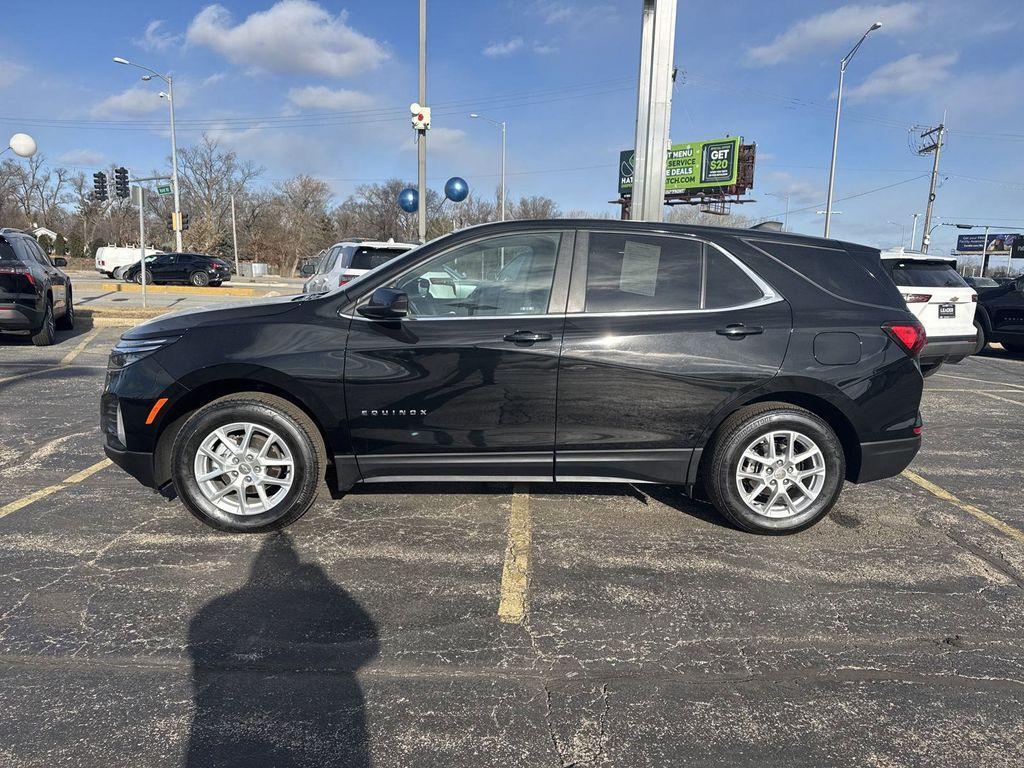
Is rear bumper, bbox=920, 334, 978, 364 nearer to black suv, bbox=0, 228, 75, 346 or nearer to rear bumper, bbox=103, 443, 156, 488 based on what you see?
rear bumper, bbox=103, 443, 156, 488

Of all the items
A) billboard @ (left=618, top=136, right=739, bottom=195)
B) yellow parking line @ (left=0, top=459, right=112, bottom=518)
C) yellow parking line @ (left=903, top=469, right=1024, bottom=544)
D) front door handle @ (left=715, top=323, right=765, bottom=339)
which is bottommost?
yellow parking line @ (left=0, top=459, right=112, bottom=518)

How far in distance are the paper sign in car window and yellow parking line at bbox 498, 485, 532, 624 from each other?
1.57 m

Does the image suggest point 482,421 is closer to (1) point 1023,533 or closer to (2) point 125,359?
(2) point 125,359

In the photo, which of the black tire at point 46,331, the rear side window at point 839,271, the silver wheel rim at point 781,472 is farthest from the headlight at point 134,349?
the black tire at point 46,331

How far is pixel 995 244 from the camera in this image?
77562 millimetres

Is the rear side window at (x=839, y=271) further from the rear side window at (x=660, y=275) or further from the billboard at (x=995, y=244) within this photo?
the billboard at (x=995, y=244)

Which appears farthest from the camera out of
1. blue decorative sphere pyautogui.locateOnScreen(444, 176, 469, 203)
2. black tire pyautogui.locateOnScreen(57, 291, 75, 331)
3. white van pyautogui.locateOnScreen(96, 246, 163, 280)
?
white van pyautogui.locateOnScreen(96, 246, 163, 280)

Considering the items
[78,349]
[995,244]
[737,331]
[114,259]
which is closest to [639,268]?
[737,331]

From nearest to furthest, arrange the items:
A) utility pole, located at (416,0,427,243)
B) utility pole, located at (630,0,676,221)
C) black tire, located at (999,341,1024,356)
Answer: utility pole, located at (630,0,676,221) < black tire, located at (999,341,1024,356) < utility pole, located at (416,0,427,243)

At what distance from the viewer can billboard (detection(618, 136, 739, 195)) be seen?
51844 millimetres

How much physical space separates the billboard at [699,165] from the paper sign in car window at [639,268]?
4963 cm

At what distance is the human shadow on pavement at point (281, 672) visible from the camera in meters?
2.15

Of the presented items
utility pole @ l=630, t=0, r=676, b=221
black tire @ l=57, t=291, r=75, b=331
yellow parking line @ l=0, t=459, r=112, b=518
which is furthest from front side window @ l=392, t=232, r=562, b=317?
black tire @ l=57, t=291, r=75, b=331

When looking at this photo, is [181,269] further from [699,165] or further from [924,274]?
[699,165]
